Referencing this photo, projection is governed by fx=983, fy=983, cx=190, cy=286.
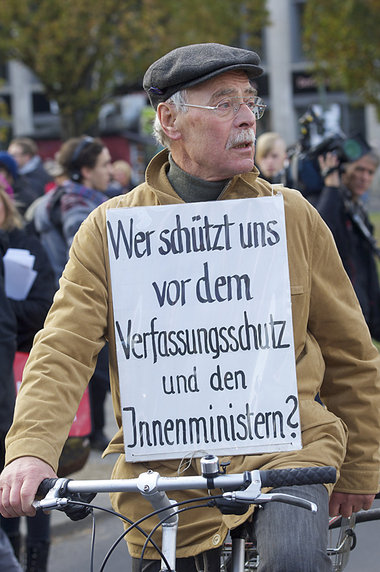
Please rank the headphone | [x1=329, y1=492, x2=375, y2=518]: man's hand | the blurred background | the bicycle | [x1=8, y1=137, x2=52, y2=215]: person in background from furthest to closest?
the blurred background → [x1=8, y1=137, x2=52, y2=215]: person in background → the headphone → [x1=329, y1=492, x2=375, y2=518]: man's hand → the bicycle

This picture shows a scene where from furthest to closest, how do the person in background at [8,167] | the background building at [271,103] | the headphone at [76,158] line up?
the background building at [271,103] → the person in background at [8,167] → the headphone at [76,158]

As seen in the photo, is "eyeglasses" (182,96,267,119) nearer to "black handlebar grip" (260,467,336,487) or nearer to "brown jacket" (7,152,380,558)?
A: "brown jacket" (7,152,380,558)

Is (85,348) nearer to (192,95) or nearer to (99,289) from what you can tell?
(99,289)

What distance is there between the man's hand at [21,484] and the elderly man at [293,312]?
2.6 inches

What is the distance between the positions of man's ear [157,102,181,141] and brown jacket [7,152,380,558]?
83 mm

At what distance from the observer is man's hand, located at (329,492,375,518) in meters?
2.93

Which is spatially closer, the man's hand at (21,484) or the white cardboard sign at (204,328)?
the man's hand at (21,484)

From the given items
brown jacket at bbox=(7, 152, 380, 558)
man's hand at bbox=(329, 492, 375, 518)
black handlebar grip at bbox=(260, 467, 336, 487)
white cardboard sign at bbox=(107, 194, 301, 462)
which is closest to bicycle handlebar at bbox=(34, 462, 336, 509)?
black handlebar grip at bbox=(260, 467, 336, 487)

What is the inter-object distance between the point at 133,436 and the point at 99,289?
425 millimetres

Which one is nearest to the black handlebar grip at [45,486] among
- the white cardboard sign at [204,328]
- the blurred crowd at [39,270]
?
the white cardboard sign at [204,328]

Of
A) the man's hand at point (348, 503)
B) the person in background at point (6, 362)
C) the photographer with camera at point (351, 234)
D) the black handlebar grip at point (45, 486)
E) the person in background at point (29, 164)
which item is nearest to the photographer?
the black handlebar grip at point (45, 486)

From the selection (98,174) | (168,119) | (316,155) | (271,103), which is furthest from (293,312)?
(271,103)

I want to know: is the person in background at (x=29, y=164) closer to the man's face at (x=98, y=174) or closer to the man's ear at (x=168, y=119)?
the man's face at (x=98, y=174)

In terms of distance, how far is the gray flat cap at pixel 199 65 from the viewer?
278cm
